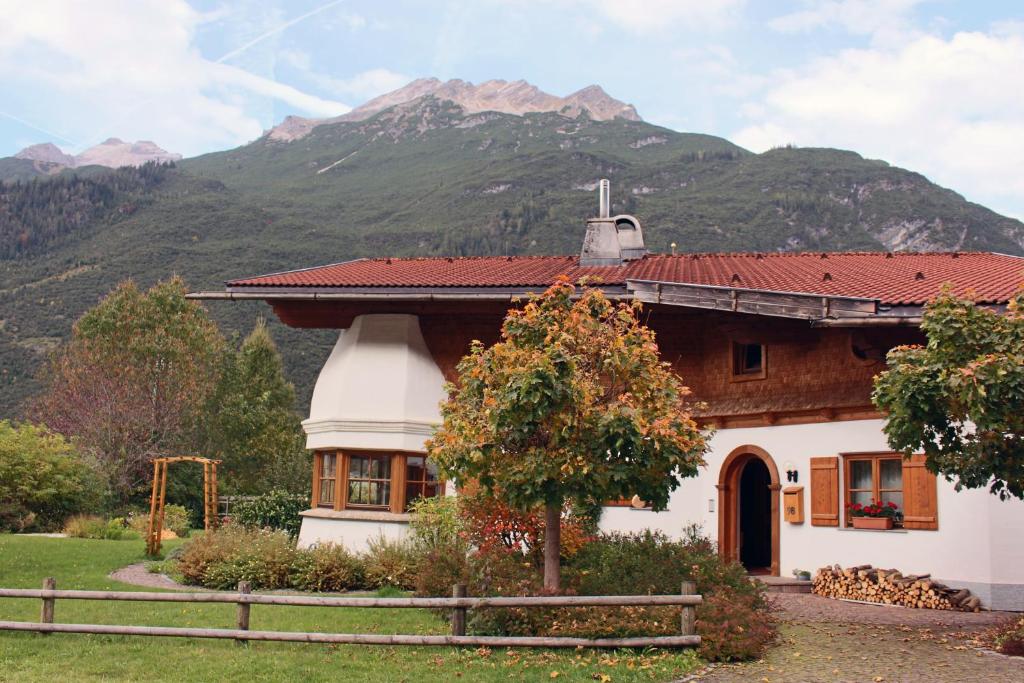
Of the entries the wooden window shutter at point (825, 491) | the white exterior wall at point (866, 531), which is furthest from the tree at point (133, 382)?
the wooden window shutter at point (825, 491)

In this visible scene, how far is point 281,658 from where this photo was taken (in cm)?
1033

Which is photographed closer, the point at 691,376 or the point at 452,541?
the point at 452,541

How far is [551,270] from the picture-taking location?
19.1 meters

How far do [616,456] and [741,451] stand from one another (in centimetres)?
657

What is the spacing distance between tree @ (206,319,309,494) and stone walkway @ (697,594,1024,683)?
29.7m

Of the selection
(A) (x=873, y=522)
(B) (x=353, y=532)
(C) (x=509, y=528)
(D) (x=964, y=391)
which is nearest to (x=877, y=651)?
(D) (x=964, y=391)

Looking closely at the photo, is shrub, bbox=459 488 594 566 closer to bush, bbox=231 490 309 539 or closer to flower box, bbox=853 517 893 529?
flower box, bbox=853 517 893 529

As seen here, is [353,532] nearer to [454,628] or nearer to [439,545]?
[439,545]

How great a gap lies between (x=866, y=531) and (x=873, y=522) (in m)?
0.30

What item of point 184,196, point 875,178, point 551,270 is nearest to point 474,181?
point 184,196

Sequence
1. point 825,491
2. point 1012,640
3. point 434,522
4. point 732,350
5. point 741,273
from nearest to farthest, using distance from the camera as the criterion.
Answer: point 1012,640, point 825,491, point 434,522, point 732,350, point 741,273

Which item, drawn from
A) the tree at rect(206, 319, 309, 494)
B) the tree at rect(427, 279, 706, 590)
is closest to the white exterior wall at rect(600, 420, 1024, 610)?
the tree at rect(427, 279, 706, 590)

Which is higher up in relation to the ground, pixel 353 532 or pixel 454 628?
pixel 353 532

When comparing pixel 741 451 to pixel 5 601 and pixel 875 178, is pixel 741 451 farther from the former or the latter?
pixel 875 178
